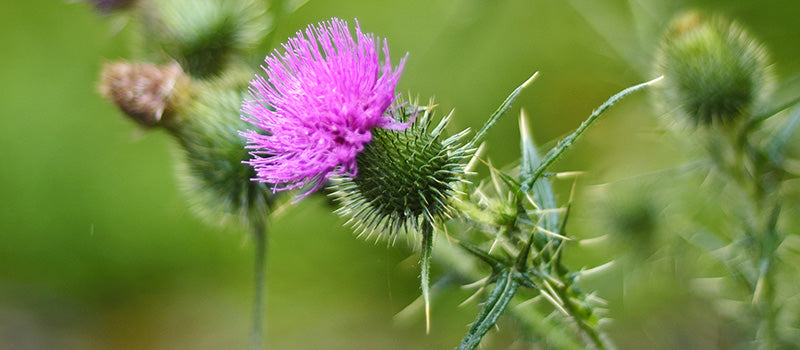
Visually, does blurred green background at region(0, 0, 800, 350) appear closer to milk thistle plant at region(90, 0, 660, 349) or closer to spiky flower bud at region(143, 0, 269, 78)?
spiky flower bud at region(143, 0, 269, 78)

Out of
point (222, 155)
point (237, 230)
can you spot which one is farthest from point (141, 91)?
point (237, 230)

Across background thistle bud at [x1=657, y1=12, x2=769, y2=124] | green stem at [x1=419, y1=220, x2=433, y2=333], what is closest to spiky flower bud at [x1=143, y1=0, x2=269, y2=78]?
green stem at [x1=419, y1=220, x2=433, y2=333]

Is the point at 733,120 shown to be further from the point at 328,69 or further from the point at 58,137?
the point at 58,137

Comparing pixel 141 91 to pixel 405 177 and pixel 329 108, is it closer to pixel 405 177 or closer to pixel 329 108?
pixel 329 108

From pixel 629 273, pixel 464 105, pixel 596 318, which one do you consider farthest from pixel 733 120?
pixel 464 105

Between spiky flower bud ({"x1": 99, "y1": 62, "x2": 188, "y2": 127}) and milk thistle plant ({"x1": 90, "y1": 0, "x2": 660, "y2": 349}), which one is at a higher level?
spiky flower bud ({"x1": 99, "y1": 62, "x2": 188, "y2": 127})

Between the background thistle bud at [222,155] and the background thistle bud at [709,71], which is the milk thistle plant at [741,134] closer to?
the background thistle bud at [709,71]

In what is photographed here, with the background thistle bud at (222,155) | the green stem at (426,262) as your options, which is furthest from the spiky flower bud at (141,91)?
the green stem at (426,262)
